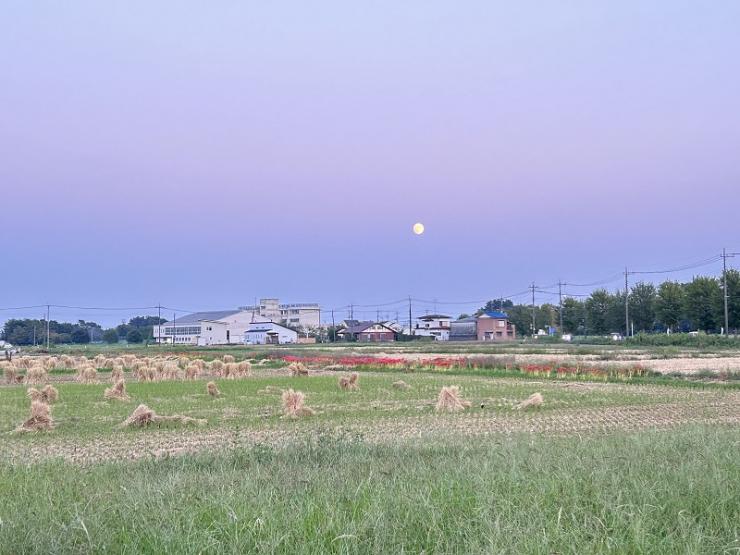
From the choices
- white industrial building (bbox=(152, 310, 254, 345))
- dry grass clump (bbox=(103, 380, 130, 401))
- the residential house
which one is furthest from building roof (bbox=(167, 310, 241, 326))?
dry grass clump (bbox=(103, 380, 130, 401))

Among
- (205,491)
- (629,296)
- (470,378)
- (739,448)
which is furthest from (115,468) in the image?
(629,296)

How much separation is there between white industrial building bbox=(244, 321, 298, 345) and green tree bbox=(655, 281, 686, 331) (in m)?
54.3

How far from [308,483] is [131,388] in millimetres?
20837

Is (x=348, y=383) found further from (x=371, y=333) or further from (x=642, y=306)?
(x=371, y=333)

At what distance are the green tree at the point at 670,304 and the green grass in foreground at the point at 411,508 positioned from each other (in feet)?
263

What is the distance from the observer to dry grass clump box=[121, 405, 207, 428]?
49.7 ft

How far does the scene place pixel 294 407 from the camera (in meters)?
16.9

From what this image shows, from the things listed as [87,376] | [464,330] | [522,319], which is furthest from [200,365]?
[522,319]

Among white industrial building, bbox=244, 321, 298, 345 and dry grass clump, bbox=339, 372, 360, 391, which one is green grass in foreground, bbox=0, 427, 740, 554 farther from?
white industrial building, bbox=244, 321, 298, 345

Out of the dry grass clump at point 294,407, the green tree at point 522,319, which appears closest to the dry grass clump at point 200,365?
the dry grass clump at point 294,407

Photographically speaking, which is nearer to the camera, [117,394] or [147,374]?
[117,394]

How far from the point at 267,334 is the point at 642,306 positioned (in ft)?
177

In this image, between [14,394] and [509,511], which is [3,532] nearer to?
[509,511]

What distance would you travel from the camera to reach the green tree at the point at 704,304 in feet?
242
